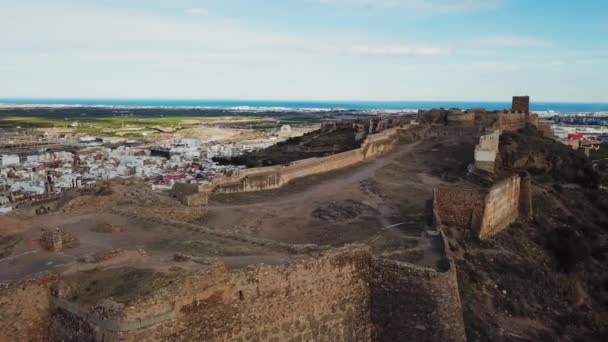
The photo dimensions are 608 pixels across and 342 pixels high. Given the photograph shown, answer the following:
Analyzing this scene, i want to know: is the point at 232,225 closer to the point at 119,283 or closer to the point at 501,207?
the point at 119,283

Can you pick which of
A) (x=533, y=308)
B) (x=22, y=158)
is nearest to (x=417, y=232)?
(x=533, y=308)

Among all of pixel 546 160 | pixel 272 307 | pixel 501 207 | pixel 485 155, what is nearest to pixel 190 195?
pixel 272 307

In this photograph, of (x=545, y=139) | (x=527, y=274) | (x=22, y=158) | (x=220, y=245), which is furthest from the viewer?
(x=22, y=158)

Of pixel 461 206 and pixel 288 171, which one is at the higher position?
pixel 288 171

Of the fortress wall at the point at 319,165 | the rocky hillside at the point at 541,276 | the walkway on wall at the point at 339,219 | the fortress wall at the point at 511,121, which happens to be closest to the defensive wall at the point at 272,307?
the walkway on wall at the point at 339,219

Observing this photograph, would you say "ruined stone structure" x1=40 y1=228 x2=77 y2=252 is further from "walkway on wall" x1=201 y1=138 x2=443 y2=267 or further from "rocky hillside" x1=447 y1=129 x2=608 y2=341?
"rocky hillside" x1=447 y1=129 x2=608 y2=341

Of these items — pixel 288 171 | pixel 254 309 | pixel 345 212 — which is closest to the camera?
pixel 254 309

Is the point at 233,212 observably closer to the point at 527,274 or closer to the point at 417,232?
the point at 417,232
